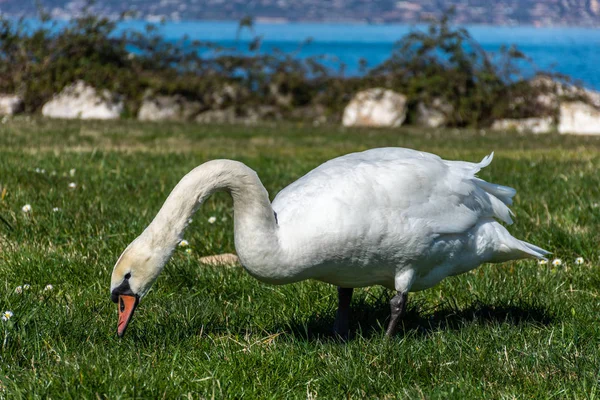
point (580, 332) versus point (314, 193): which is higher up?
point (314, 193)

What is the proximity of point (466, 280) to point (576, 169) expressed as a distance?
14.3 feet

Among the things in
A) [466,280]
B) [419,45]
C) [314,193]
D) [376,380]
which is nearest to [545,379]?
[376,380]

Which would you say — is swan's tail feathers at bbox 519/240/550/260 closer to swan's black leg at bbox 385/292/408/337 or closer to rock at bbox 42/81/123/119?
swan's black leg at bbox 385/292/408/337

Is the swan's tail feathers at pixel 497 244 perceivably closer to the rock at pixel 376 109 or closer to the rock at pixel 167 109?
the rock at pixel 376 109

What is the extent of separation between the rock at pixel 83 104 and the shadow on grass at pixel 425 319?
13.4m

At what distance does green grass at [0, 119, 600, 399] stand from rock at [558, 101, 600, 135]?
960 centimetres

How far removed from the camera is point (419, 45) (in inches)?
686

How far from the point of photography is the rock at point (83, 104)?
1652 cm

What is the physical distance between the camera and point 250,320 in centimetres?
369

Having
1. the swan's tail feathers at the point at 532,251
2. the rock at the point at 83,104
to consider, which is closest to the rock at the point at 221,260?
the swan's tail feathers at the point at 532,251

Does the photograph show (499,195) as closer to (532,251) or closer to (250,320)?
(532,251)

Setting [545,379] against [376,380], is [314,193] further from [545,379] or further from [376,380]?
[545,379]

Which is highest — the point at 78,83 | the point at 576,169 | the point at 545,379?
the point at 545,379

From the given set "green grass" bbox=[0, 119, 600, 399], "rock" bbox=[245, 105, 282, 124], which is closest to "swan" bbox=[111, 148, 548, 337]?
"green grass" bbox=[0, 119, 600, 399]
